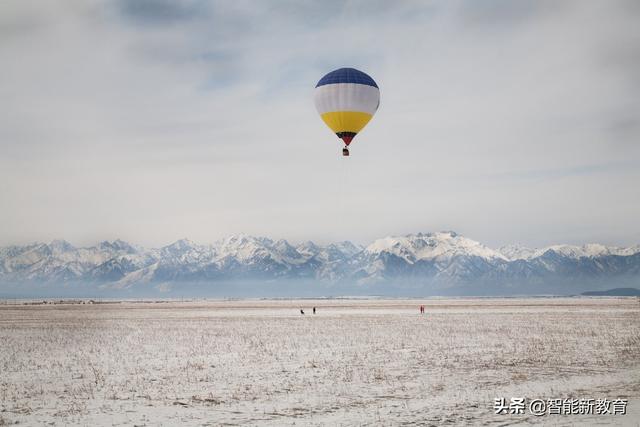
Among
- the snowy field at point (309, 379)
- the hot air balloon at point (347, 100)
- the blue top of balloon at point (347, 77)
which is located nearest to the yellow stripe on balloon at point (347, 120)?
the hot air balloon at point (347, 100)

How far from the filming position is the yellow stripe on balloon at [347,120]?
2040 inches

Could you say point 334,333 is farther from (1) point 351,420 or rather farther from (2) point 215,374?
(1) point 351,420

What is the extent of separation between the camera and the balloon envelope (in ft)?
169

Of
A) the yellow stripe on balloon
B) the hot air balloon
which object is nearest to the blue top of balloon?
the hot air balloon

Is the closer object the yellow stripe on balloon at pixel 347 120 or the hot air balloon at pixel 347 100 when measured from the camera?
the hot air balloon at pixel 347 100

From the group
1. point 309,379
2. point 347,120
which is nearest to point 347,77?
point 347,120

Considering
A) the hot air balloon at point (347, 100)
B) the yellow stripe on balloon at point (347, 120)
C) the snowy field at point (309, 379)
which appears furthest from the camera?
the yellow stripe on balloon at point (347, 120)

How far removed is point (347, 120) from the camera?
5200 centimetres

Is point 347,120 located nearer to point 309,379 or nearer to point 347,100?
point 347,100

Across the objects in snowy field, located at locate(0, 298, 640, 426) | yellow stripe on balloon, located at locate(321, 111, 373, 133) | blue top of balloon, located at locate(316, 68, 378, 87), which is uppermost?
blue top of balloon, located at locate(316, 68, 378, 87)

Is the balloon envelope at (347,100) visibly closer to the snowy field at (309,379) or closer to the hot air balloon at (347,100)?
the hot air balloon at (347,100)

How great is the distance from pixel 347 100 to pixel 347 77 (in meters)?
1.94

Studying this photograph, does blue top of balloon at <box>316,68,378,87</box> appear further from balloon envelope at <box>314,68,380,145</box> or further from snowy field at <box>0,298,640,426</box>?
snowy field at <box>0,298,640,426</box>

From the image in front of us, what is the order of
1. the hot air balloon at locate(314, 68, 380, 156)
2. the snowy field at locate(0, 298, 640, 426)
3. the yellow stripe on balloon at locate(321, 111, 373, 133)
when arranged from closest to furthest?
the snowy field at locate(0, 298, 640, 426) < the hot air balloon at locate(314, 68, 380, 156) < the yellow stripe on balloon at locate(321, 111, 373, 133)
